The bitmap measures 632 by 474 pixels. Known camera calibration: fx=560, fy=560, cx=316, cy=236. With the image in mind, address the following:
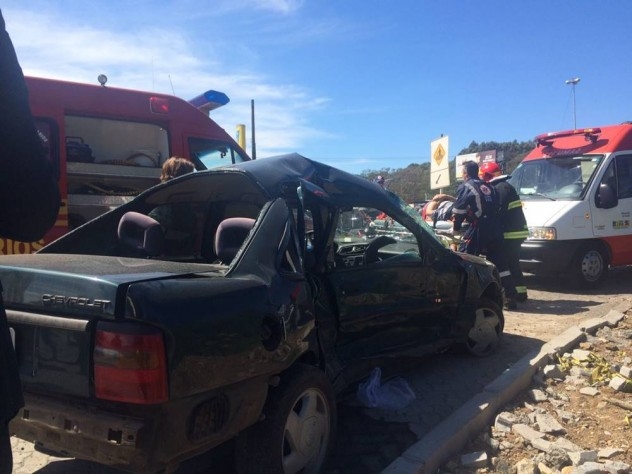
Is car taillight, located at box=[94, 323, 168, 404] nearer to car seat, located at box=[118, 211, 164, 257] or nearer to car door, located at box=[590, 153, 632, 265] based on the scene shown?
car seat, located at box=[118, 211, 164, 257]

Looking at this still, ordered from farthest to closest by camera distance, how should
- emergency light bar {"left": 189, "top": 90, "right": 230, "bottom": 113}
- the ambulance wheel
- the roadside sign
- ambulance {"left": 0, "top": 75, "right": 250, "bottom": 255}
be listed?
1. the roadside sign
2. the ambulance wheel
3. emergency light bar {"left": 189, "top": 90, "right": 230, "bottom": 113}
4. ambulance {"left": 0, "top": 75, "right": 250, "bottom": 255}

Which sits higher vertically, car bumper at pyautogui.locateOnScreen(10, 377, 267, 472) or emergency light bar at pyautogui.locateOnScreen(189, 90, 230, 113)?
emergency light bar at pyautogui.locateOnScreen(189, 90, 230, 113)

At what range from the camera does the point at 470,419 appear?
3643 mm

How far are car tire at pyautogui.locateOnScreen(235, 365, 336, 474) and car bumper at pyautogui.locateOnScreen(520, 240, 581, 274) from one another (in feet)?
21.6

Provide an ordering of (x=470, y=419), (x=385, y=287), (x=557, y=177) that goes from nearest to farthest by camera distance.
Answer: (x=470, y=419), (x=385, y=287), (x=557, y=177)

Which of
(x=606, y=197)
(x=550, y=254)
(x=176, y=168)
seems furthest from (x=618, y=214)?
(x=176, y=168)

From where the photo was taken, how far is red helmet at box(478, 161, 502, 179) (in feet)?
26.2

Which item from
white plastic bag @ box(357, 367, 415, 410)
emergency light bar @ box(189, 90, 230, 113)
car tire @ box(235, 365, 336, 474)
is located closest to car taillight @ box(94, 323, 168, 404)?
car tire @ box(235, 365, 336, 474)

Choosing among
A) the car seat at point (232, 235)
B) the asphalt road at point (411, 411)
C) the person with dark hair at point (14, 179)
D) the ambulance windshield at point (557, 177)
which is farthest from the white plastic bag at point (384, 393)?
the ambulance windshield at point (557, 177)

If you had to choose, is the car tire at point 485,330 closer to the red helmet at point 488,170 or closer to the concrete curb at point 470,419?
the concrete curb at point 470,419

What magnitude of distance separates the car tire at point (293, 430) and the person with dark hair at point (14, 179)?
1.52m

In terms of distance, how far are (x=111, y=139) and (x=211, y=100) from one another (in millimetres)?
1537

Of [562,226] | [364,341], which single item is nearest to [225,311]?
[364,341]

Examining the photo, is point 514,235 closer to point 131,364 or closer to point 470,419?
point 470,419
